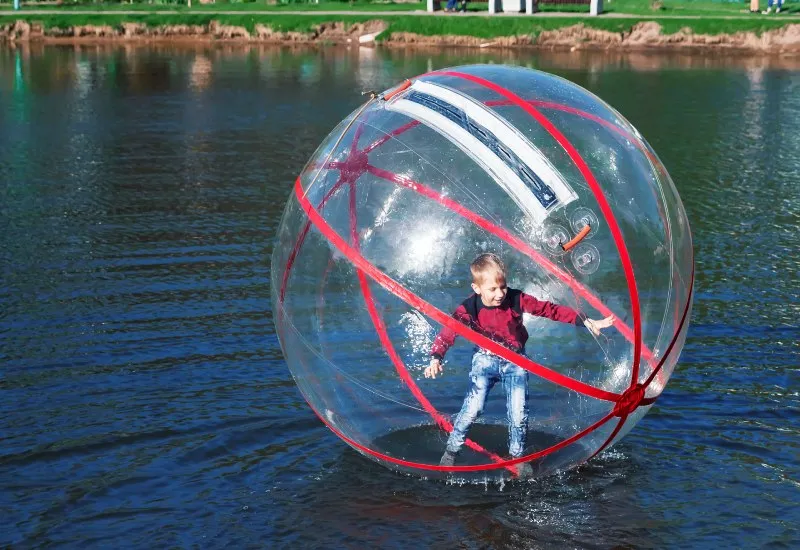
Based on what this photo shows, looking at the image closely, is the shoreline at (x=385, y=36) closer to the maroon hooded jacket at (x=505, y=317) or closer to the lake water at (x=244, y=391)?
the lake water at (x=244, y=391)

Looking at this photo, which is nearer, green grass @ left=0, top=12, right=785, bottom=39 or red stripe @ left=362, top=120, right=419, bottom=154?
red stripe @ left=362, top=120, right=419, bottom=154

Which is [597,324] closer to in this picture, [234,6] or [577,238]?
[577,238]

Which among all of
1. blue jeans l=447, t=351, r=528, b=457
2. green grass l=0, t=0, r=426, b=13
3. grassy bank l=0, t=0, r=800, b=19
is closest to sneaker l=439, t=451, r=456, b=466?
blue jeans l=447, t=351, r=528, b=457

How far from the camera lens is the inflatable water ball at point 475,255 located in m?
6.36

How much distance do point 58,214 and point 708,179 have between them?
28.8 feet

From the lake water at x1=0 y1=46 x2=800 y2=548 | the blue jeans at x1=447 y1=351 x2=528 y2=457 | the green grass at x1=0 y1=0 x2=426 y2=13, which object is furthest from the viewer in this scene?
the green grass at x1=0 y1=0 x2=426 y2=13

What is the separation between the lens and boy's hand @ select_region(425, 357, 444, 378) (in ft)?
21.1

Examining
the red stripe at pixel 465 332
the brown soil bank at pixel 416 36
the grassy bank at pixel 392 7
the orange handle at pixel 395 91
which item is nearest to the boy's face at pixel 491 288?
the red stripe at pixel 465 332

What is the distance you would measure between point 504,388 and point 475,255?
2.78ft

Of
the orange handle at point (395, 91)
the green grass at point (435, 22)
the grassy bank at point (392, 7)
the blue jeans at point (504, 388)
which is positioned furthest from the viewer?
the grassy bank at point (392, 7)

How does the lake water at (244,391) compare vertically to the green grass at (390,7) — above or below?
below

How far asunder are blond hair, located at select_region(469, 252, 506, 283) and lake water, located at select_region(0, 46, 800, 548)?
5.08ft

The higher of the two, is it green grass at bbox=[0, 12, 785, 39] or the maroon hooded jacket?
green grass at bbox=[0, 12, 785, 39]

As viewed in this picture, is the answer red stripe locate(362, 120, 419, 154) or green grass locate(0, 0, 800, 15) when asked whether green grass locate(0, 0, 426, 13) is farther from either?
red stripe locate(362, 120, 419, 154)
